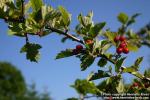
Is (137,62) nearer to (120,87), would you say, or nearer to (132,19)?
(120,87)

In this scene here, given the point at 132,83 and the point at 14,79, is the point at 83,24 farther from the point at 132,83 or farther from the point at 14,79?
the point at 14,79

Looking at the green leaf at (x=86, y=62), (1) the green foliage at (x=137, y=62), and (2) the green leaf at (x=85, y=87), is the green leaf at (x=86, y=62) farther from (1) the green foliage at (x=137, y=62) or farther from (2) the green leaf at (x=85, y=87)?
(1) the green foliage at (x=137, y=62)

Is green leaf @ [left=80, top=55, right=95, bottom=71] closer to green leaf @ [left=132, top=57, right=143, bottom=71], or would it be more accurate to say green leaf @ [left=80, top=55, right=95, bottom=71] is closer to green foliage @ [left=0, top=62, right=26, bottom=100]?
green leaf @ [left=132, top=57, right=143, bottom=71]

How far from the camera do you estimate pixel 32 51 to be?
3799mm

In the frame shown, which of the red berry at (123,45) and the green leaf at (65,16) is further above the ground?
the green leaf at (65,16)

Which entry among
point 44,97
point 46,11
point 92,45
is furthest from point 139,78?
point 44,97

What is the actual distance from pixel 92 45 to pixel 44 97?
256 feet

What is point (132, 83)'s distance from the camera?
391 centimetres

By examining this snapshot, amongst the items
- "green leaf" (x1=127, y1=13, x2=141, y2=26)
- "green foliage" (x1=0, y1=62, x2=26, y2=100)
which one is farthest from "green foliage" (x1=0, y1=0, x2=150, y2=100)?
"green foliage" (x1=0, y1=62, x2=26, y2=100)

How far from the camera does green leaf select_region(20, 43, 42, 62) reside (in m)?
3.79

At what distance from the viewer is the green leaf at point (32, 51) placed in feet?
12.4

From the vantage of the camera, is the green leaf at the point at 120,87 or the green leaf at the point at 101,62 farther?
the green leaf at the point at 101,62

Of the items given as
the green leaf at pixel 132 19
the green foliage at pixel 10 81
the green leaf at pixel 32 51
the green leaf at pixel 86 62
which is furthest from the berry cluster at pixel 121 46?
the green foliage at pixel 10 81

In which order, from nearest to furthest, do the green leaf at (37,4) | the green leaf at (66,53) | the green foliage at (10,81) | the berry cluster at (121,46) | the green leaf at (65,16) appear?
the green leaf at (37,4), the green leaf at (65,16), the berry cluster at (121,46), the green leaf at (66,53), the green foliage at (10,81)
